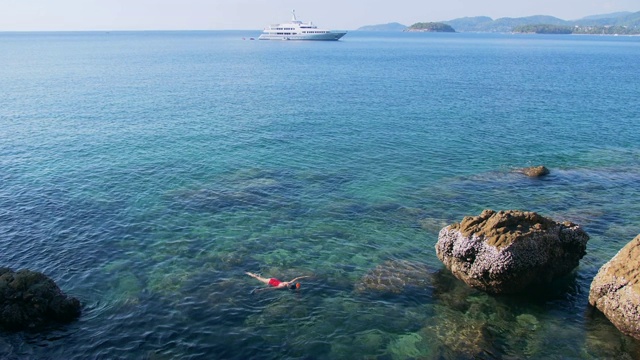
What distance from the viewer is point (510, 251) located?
28.2 m

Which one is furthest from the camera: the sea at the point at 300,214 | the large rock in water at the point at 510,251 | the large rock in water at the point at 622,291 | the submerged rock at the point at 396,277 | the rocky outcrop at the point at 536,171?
the rocky outcrop at the point at 536,171

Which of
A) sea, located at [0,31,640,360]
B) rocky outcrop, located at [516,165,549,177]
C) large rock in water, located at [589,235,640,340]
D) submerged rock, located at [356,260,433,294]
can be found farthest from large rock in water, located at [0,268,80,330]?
rocky outcrop, located at [516,165,549,177]

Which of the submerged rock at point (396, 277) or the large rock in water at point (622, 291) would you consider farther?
the submerged rock at point (396, 277)

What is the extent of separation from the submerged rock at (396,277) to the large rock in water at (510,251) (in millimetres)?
1984

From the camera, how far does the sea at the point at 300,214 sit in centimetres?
2570

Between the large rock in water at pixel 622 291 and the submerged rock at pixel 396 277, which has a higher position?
the large rock in water at pixel 622 291

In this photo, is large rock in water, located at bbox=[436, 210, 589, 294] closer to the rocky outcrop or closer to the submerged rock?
the submerged rock

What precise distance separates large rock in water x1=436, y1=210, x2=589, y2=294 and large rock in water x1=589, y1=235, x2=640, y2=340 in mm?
2741

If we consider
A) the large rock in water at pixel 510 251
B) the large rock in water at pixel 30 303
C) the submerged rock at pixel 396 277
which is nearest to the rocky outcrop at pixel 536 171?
the large rock in water at pixel 510 251

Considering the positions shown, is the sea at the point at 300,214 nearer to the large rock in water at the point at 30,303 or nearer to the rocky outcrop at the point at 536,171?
the large rock in water at the point at 30,303

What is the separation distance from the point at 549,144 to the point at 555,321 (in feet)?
139

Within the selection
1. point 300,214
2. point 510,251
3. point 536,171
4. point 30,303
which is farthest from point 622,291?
point 30,303

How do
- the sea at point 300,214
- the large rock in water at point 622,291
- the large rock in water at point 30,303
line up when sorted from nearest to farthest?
the large rock in water at point 622,291
the sea at point 300,214
the large rock in water at point 30,303

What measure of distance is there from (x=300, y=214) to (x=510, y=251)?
62.4 ft
